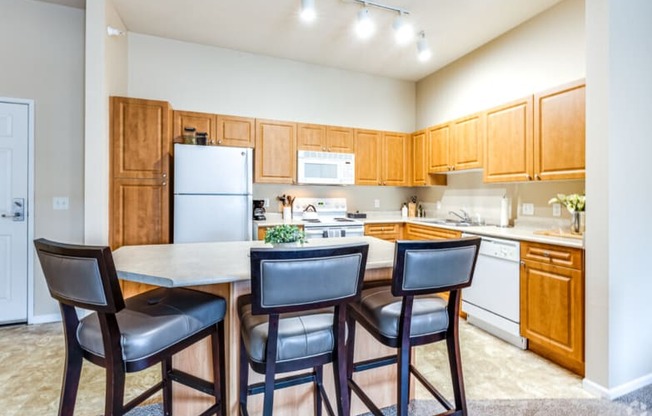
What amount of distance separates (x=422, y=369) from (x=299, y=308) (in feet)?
5.32

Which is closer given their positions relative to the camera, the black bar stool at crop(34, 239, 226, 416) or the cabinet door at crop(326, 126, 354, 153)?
the black bar stool at crop(34, 239, 226, 416)

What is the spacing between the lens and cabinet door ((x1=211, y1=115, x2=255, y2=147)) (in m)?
3.62

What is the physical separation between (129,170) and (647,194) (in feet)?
12.9

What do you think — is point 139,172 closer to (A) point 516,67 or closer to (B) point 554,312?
(B) point 554,312

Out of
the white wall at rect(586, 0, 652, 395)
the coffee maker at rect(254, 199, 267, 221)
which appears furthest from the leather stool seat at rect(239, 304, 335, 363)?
the coffee maker at rect(254, 199, 267, 221)

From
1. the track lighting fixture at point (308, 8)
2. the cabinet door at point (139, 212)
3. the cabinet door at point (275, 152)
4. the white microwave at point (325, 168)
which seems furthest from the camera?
the white microwave at point (325, 168)

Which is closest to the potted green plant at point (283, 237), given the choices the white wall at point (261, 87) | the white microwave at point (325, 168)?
the white microwave at point (325, 168)

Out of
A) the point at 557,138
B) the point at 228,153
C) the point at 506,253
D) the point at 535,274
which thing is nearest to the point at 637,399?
the point at 535,274

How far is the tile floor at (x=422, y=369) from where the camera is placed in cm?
190

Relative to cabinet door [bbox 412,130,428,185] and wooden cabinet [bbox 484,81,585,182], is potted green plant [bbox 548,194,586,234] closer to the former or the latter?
wooden cabinet [bbox 484,81,585,182]

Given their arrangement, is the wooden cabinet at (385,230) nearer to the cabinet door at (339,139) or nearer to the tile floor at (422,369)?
the cabinet door at (339,139)

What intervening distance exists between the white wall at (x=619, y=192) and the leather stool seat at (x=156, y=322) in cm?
220

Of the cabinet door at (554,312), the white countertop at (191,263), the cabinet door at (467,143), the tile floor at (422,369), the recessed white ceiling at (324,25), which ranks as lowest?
the tile floor at (422,369)

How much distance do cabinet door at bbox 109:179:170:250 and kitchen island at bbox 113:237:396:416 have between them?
3.95 feet
